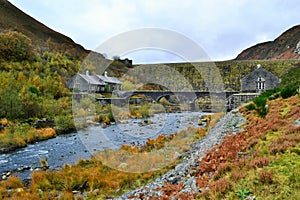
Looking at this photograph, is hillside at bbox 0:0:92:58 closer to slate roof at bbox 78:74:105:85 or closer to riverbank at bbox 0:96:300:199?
slate roof at bbox 78:74:105:85

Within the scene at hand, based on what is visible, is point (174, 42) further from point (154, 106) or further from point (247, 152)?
point (154, 106)

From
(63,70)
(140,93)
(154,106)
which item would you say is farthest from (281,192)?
(63,70)

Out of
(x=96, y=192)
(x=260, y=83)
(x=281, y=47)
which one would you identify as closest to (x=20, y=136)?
(x=96, y=192)

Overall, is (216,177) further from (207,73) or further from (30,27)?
(30,27)

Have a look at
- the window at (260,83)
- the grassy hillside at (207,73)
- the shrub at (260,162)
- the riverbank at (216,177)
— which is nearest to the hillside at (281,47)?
the grassy hillside at (207,73)

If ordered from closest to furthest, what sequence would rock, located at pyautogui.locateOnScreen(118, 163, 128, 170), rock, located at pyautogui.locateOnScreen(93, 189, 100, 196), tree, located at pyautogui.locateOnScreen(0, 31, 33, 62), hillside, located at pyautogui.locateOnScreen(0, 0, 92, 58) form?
1. rock, located at pyautogui.locateOnScreen(93, 189, 100, 196)
2. rock, located at pyautogui.locateOnScreen(118, 163, 128, 170)
3. tree, located at pyautogui.locateOnScreen(0, 31, 33, 62)
4. hillside, located at pyautogui.locateOnScreen(0, 0, 92, 58)

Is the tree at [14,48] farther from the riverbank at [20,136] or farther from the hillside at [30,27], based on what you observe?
the hillside at [30,27]

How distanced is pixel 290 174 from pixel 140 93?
53.7 m

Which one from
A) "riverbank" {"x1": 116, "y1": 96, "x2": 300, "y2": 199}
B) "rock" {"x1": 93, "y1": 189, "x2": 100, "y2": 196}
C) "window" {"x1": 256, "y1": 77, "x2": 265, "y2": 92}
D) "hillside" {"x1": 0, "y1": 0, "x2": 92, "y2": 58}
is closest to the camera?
"riverbank" {"x1": 116, "y1": 96, "x2": 300, "y2": 199}

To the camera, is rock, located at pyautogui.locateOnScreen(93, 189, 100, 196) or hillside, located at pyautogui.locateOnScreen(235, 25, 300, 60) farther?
hillside, located at pyautogui.locateOnScreen(235, 25, 300, 60)

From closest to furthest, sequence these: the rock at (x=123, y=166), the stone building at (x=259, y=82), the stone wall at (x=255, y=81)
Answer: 1. the rock at (x=123, y=166)
2. the stone building at (x=259, y=82)
3. the stone wall at (x=255, y=81)

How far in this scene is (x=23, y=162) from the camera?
15047 mm

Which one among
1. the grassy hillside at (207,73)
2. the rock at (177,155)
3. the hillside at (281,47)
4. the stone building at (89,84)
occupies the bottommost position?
the rock at (177,155)

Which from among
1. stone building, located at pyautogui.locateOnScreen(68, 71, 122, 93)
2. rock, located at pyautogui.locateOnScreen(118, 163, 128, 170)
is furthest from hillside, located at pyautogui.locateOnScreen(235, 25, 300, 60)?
rock, located at pyautogui.locateOnScreen(118, 163, 128, 170)
